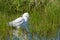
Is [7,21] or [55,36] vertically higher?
[7,21]

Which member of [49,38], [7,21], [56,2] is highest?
[56,2]

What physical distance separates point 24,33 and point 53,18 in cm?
53

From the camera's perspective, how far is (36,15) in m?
3.98

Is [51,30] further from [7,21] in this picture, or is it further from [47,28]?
[7,21]

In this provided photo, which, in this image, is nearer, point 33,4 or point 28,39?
point 28,39

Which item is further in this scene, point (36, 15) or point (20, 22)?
point (36, 15)

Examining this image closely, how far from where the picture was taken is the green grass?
369 cm

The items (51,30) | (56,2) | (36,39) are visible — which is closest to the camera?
(36,39)

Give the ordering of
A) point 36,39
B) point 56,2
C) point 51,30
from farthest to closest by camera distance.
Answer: point 56,2, point 51,30, point 36,39

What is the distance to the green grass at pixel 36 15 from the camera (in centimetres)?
369

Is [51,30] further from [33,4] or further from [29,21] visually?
[33,4]

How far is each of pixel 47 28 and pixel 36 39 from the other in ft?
0.96

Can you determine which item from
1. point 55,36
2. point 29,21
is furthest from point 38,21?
point 55,36

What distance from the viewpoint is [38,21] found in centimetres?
388
